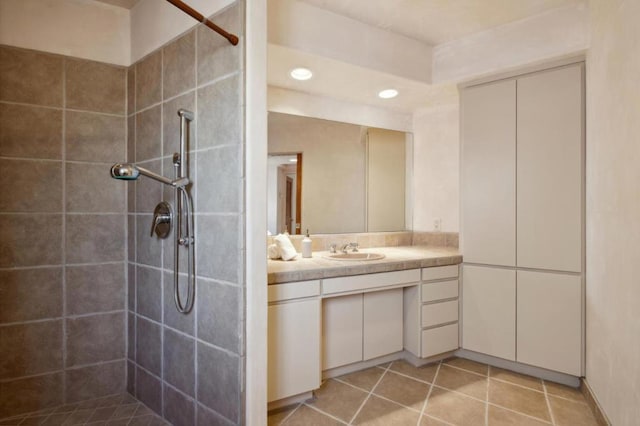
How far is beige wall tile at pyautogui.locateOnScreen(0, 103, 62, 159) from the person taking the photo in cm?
210

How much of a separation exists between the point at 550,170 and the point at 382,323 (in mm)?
1642

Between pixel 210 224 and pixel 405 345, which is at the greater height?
pixel 210 224

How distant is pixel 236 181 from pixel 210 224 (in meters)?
0.29

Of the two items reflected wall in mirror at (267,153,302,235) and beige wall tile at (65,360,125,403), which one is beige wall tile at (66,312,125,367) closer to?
beige wall tile at (65,360,125,403)

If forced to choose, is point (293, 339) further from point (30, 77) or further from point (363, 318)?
point (30, 77)

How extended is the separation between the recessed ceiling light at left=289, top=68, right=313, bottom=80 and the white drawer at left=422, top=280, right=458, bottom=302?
5.92 feet

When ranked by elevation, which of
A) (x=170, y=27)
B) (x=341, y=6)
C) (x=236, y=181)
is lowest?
(x=236, y=181)

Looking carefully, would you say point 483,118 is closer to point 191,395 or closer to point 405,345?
point 405,345

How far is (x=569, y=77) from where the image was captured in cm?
247

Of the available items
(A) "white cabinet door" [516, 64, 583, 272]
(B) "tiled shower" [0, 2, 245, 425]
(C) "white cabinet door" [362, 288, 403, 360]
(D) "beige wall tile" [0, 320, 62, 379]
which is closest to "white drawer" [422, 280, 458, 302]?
(C) "white cabinet door" [362, 288, 403, 360]

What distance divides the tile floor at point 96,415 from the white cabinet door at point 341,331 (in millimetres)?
1099

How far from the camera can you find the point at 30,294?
2.15 metres

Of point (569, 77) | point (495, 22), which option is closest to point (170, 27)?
point (495, 22)

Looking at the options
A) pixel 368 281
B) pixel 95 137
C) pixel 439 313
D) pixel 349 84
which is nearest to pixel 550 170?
pixel 439 313
